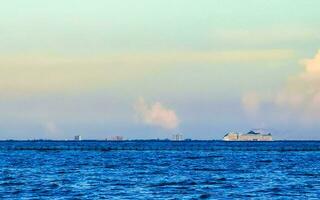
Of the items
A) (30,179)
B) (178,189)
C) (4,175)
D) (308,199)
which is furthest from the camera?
(4,175)

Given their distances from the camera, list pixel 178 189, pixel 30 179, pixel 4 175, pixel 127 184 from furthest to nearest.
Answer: pixel 4 175
pixel 30 179
pixel 127 184
pixel 178 189

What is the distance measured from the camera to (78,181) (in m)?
82.0

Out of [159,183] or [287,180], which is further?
[287,180]

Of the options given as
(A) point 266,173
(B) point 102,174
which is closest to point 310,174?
(A) point 266,173

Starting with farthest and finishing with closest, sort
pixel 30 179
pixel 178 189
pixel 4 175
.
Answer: pixel 4 175 → pixel 30 179 → pixel 178 189

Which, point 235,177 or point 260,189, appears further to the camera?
point 235,177

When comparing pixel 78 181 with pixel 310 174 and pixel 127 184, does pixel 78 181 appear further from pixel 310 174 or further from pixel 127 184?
pixel 310 174

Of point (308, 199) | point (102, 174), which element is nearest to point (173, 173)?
point (102, 174)

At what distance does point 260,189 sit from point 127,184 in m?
12.7

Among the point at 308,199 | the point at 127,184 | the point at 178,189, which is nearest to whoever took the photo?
the point at 308,199

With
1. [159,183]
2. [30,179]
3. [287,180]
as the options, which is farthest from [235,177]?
[30,179]

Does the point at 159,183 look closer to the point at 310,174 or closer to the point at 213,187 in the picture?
the point at 213,187

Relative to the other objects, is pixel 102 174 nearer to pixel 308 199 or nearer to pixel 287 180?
pixel 287 180

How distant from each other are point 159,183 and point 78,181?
8276 millimetres
